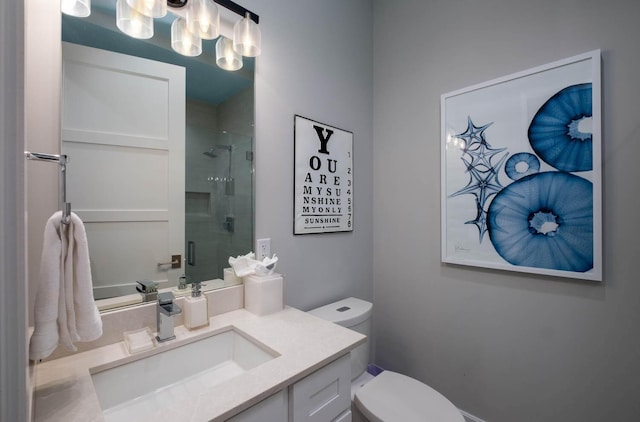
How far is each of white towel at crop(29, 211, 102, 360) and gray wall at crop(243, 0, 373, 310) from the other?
68 centimetres

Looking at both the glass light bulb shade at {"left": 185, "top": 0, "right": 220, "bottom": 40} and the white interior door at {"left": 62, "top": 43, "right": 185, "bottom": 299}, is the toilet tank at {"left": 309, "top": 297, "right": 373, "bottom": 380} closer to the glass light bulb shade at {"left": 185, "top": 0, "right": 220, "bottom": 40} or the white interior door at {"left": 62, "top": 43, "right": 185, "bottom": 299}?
the white interior door at {"left": 62, "top": 43, "right": 185, "bottom": 299}

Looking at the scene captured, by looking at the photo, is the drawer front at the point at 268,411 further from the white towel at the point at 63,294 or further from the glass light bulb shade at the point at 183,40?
the glass light bulb shade at the point at 183,40

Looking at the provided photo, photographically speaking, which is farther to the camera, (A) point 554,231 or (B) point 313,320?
(A) point 554,231

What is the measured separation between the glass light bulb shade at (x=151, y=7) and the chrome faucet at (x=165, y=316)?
3.14 feet

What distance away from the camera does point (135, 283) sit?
37.9 inches

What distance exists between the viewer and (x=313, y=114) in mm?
1514

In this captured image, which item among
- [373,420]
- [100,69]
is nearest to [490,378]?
[373,420]

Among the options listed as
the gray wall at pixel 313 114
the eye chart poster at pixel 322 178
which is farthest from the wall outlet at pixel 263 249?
the eye chart poster at pixel 322 178

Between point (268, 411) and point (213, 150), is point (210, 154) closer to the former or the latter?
point (213, 150)

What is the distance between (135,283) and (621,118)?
1.97 m

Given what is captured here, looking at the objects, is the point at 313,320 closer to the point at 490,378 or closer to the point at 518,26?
the point at 490,378

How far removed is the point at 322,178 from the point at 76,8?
1131mm

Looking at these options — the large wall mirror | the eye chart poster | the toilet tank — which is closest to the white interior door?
the large wall mirror

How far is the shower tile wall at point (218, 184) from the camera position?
1.10 metres
